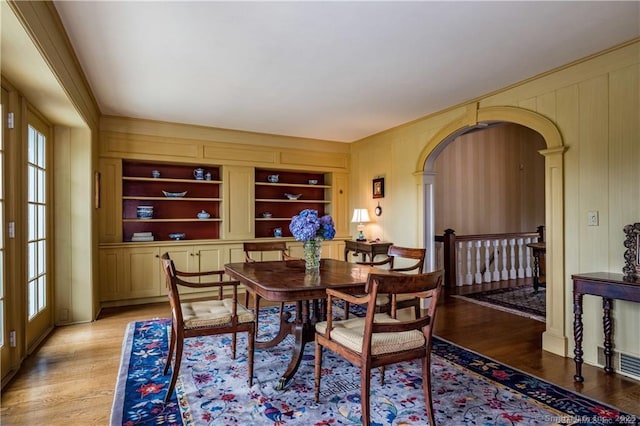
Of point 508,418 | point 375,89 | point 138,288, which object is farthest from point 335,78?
point 138,288

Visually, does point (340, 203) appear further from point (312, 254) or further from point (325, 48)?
point (325, 48)

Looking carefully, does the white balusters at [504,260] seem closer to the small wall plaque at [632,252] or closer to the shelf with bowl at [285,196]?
the shelf with bowl at [285,196]

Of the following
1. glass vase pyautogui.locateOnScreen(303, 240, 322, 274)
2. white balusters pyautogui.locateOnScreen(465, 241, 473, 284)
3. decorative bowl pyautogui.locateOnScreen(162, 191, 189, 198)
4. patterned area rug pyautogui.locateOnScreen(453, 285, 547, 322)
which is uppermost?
decorative bowl pyautogui.locateOnScreen(162, 191, 189, 198)

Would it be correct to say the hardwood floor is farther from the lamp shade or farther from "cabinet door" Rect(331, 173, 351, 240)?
"cabinet door" Rect(331, 173, 351, 240)

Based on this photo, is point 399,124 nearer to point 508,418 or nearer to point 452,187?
point 452,187

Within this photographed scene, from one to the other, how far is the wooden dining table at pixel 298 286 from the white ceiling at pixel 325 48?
174cm

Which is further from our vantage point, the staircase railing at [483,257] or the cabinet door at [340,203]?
the cabinet door at [340,203]

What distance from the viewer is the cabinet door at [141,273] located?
4.84 m

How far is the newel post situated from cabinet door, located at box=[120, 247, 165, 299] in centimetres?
426

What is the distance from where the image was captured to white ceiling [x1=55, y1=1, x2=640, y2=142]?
2.30 metres

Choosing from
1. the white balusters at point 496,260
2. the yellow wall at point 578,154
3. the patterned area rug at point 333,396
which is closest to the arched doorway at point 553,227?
the yellow wall at point 578,154

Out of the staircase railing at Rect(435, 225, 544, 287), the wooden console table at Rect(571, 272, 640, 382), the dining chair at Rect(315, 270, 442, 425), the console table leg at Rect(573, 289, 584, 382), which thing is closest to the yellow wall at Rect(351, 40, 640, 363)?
the wooden console table at Rect(571, 272, 640, 382)

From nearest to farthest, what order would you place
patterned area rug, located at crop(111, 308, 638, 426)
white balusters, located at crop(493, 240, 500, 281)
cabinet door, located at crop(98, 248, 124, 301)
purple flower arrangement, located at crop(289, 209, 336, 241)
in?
patterned area rug, located at crop(111, 308, 638, 426), purple flower arrangement, located at crop(289, 209, 336, 241), cabinet door, located at crop(98, 248, 124, 301), white balusters, located at crop(493, 240, 500, 281)

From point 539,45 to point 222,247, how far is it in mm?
4462
